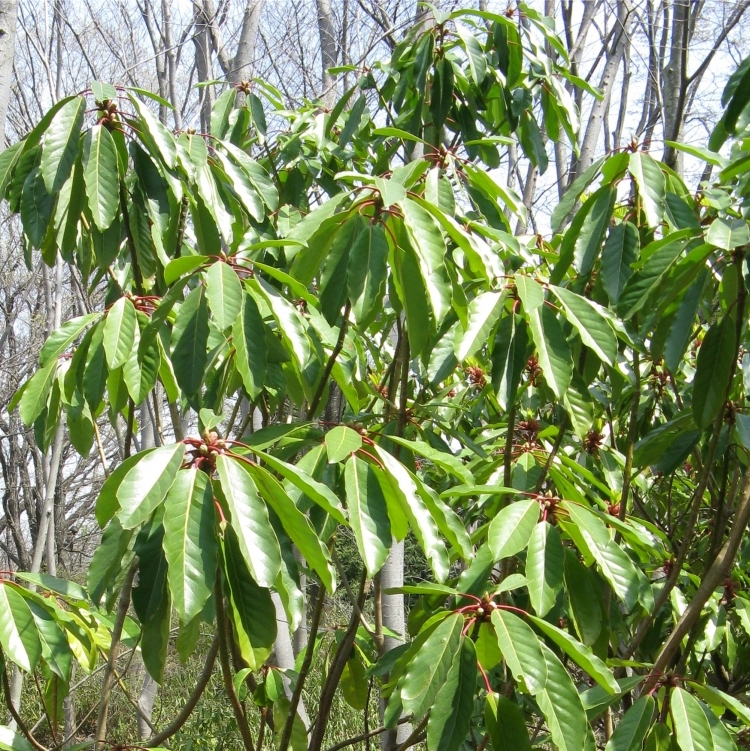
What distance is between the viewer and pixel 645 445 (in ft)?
5.68

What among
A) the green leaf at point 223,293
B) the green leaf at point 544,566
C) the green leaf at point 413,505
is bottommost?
the green leaf at point 544,566

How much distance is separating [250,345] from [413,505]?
34 cm

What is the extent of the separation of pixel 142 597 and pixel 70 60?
6.22m

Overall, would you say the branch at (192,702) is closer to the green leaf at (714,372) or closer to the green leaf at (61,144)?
the green leaf at (61,144)

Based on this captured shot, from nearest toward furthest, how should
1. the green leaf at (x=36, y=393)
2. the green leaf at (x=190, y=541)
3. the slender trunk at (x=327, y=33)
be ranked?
the green leaf at (x=190, y=541) → the green leaf at (x=36, y=393) → the slender trunk at (x=327, y=33)

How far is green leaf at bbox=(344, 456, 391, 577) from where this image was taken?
1069mm

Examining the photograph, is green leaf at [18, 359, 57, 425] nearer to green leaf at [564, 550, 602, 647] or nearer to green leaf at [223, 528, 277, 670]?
green leaf at [223, 528, 277, 670]

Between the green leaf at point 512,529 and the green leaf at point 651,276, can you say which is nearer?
the green leaf at point 512,529

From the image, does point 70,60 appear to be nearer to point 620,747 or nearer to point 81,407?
point 81,407

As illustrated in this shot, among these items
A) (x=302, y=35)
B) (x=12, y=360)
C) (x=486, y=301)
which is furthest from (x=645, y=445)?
(x=12, y=360)

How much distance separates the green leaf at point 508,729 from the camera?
123 centimetres

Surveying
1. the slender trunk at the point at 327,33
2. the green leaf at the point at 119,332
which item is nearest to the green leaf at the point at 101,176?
the green leaf at the point at 119,332

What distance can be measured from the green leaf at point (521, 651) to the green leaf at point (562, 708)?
0.07ft

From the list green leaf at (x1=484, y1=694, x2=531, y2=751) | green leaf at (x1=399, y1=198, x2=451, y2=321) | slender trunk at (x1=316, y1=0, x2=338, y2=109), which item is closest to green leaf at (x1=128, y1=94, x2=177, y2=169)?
green leaf at (x1=399, y1=198, x2=451, y2=321)
